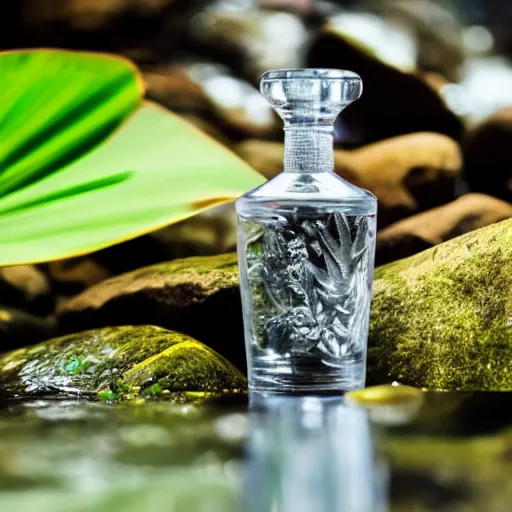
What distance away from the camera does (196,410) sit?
1.14 metres

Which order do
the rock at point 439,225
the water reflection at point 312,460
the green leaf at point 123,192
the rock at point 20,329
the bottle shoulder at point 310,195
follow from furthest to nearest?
the rock at point 20,329 < the rock at point 439,225 < the green leaf at point 123,192 < the bottle shoulder at point 310,195 < the water reflection at point 312,460

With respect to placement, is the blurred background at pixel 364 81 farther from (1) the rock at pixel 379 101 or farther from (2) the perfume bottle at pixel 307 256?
(2) the perfume bottle at pixel 307 256

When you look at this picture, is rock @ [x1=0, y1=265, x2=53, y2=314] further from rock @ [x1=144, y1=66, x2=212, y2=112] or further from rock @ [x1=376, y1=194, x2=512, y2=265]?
rock @ [x1=376, y1=194, x2=512, y2=265]

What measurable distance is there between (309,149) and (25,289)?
2.67 feet

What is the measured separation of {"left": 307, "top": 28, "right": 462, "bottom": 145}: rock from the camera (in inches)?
66.7

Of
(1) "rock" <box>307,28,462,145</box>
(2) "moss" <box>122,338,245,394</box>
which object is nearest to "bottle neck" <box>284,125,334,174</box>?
(2) "moss" <box>122,338,245,394</box>

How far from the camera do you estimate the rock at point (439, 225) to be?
154cm

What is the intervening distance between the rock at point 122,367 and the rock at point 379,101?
650mm

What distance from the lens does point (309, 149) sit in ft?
4.10

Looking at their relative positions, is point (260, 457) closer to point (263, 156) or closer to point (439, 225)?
point (439, 225)

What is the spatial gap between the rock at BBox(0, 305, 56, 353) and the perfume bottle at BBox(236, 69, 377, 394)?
0.62 meters

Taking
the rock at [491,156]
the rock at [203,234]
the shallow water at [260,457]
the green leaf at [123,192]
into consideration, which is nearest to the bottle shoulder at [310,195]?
the green leaf at [123,192]

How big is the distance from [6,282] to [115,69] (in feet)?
1.68

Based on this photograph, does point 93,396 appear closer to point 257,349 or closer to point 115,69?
point 257,349
